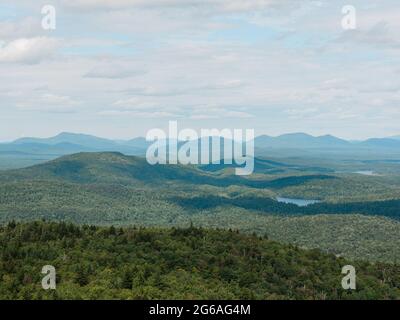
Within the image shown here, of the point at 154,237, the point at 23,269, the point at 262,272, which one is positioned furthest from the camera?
the point at 154,237
